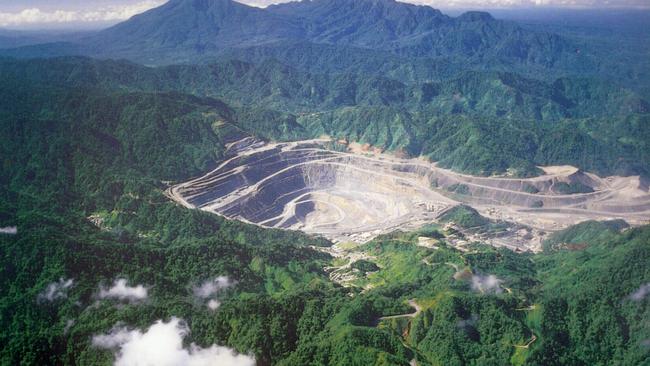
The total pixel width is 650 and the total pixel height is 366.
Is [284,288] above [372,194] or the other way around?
above

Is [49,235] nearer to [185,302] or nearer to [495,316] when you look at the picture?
[185,302]

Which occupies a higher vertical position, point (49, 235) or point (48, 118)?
point (48, 118)

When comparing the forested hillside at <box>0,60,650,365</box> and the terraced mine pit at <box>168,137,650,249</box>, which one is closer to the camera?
the forested hillside at <box>0,60,650,365</box>

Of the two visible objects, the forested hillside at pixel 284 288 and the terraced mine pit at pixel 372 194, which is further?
the terraced mine pit at pixel 372 194

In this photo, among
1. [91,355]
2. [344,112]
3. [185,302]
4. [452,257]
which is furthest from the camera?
[344,112]

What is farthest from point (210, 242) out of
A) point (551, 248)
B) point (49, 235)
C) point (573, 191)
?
point (573, 191)

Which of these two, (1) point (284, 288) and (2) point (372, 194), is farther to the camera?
(2) point (372, 194)

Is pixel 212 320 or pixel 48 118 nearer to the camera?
pixel 212 320

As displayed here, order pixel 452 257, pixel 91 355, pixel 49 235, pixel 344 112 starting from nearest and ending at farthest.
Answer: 1. pixel 91 355
2. pixel 49 235
3. pixel 452 257
4. pixel 344 112
